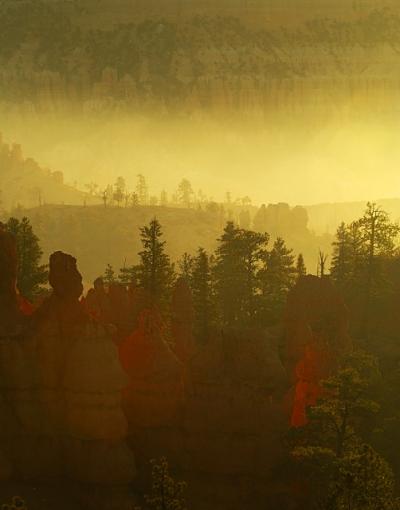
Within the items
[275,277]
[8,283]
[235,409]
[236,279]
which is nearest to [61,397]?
[8,283]

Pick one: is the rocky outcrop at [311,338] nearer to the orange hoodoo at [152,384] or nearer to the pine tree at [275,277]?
the orange hoodoo at [152,384]

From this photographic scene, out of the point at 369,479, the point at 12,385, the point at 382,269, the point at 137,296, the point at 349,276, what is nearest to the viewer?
the point at 369,479

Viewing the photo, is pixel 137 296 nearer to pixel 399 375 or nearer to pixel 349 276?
pixel 399 375

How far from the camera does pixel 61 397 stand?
3341cm

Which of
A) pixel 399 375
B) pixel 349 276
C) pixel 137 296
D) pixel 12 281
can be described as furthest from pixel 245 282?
pixel 12 281

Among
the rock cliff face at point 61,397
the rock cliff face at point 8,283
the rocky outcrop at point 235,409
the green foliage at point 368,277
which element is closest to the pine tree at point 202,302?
the green foliage at point 368,277

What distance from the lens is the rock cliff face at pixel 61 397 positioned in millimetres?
32688

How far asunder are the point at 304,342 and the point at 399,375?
622 centimetres

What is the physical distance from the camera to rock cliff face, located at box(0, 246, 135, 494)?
3269 cm

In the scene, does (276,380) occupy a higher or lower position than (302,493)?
higher

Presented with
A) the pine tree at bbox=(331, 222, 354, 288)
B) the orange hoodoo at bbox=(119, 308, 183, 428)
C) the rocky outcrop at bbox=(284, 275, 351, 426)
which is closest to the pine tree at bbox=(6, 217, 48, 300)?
the rocky outcrop at bbox=(284, 275, 351, 426)

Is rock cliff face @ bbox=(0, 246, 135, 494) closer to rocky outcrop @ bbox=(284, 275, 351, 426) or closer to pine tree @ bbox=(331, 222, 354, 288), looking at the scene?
rocky outcrop @ bbox=(284, 275, 351, 426)

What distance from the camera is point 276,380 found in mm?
37812

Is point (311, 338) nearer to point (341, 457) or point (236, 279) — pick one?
point (341, 457)
